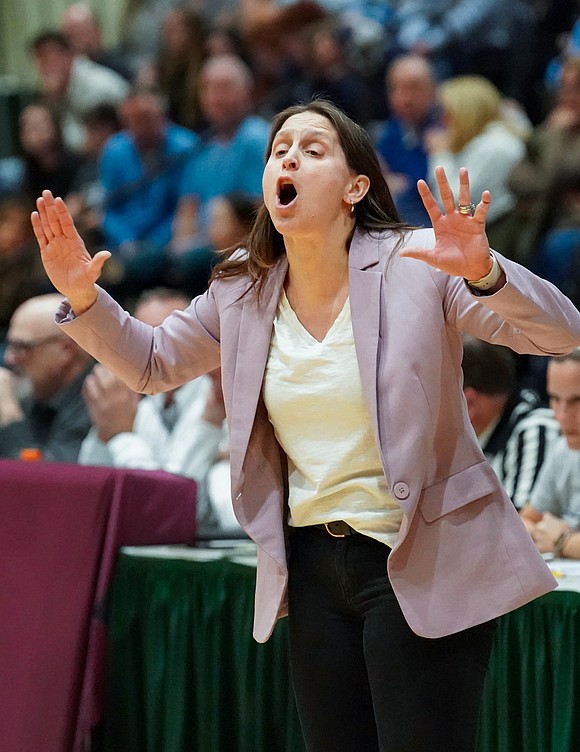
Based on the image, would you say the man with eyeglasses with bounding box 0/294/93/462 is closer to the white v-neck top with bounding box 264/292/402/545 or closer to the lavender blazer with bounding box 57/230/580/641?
the lavender blazer with bounding box 57/230/580/641

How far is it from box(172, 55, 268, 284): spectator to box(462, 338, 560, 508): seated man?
266cm

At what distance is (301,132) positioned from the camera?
2.02 metres

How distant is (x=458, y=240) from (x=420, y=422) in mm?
285

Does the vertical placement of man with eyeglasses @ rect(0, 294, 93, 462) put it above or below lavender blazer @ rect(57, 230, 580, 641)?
above

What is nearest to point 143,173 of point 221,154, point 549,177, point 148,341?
point 221,154

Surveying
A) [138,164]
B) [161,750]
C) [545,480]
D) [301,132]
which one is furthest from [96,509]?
[138,164]

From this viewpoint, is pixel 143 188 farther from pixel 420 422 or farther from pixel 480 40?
pixel 420 422

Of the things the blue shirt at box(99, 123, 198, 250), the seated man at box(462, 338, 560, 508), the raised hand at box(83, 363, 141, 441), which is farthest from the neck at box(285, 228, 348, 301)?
the blue shirt at box(99, 123, 198, 250)

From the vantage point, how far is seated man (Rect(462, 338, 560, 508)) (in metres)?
3.82

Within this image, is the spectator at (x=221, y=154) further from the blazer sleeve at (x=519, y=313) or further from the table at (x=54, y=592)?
the blazer sleeve at (x=519, y=313)

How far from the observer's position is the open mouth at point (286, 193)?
1980mm

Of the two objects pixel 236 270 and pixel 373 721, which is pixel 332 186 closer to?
pixel 236 270

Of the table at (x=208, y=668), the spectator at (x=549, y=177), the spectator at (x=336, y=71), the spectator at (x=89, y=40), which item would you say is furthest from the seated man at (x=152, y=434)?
the spectator at (x=89, y=40)

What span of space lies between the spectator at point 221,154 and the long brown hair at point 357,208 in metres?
4.18
